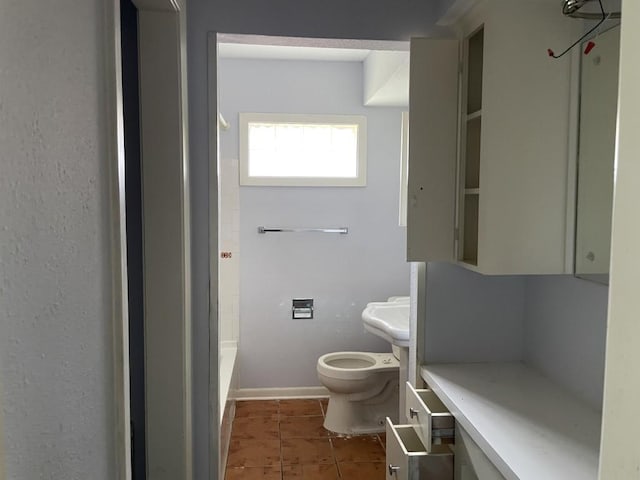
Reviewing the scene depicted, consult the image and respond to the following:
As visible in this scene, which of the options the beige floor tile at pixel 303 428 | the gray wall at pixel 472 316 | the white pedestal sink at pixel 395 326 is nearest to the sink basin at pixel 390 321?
the white pedestal sink at pixel 395 326

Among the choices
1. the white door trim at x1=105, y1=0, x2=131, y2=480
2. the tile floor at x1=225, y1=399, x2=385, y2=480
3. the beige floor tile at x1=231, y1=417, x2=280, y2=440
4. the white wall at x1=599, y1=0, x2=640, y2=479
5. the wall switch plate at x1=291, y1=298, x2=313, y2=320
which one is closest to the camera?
the white wall at x1=599, y1=0, x2=640, y2=479

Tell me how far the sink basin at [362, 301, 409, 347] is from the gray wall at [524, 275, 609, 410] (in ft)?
2.26

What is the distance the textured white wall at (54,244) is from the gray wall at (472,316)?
1.43 meters

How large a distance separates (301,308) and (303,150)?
1.10 m

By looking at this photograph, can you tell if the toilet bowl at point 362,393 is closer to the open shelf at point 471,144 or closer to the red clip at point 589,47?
the open shelf at point 471,144

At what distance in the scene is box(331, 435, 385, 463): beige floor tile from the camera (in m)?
2.92

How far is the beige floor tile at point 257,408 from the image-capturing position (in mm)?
3484

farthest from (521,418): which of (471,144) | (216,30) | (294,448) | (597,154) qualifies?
(294,448)

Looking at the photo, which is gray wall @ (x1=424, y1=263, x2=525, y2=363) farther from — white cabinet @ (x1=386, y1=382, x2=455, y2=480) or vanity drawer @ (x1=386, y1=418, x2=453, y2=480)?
vanity drawer @ (x1=386, y1=418, x2=453, y2=480)

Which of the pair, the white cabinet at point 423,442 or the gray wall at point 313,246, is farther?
the gray wall at point 313,246

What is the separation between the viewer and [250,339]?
3682 millimetres

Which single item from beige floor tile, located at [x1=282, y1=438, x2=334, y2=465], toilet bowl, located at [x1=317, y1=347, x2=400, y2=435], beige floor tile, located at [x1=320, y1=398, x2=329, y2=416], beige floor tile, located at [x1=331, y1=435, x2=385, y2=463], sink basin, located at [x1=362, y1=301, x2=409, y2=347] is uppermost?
sink basin, located at [x1=362, y1=301, x2=409, y2=347]

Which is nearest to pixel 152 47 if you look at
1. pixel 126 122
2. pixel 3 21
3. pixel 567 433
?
pixel 126 122

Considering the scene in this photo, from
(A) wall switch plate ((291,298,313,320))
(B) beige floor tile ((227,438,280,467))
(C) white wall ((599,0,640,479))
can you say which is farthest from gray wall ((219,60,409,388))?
(C) white wall ((599,0,640,479))
